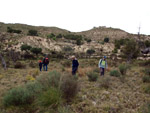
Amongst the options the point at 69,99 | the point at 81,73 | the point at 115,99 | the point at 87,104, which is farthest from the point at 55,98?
the point at 81,73

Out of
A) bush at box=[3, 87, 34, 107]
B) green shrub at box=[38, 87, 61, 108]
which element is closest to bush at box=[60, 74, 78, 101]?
green shrub at box=[38, 87, 61, 108]

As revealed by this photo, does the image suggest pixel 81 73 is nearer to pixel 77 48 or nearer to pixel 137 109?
pixel 137 109

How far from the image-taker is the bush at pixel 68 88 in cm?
438

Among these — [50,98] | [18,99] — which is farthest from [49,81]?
[18,99]

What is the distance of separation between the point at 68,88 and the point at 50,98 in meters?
0.81

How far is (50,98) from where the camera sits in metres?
3.91

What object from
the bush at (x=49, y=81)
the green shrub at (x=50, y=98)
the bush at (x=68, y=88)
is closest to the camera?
the green shrub at (x=50, y=98)

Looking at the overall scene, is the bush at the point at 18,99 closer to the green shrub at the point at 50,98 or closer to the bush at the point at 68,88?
the green shrub at the point at 50,98

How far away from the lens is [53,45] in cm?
4806

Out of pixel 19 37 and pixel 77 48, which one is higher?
pixel 19 37

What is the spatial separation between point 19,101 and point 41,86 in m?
1.02

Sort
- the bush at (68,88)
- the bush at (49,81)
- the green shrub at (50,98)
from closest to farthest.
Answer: the green shrub at (50,98) < the bush at (49,81) < the bush at (68,88)

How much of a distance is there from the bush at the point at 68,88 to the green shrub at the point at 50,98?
39cm

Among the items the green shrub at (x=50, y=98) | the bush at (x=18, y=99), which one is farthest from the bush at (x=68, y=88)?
the bush at (x=18, y=99)
